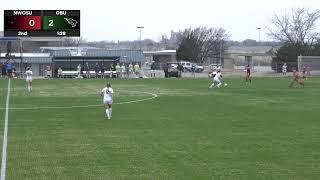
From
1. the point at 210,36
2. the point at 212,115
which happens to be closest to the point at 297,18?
the point at 210,36

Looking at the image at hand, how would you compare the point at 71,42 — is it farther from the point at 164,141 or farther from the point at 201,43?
the point at 164,141

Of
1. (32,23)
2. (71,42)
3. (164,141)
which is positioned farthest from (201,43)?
(164,141)

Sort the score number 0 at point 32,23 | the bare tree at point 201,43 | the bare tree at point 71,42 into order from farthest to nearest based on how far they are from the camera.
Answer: the bare tree at point 71,42, the bare tree at point 201,43, the score number 0 at point 32,23

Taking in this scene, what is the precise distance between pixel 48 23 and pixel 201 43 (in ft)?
280

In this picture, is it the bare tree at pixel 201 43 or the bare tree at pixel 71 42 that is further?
the bare tree at pixel 71 42

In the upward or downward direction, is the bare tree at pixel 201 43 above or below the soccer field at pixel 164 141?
above

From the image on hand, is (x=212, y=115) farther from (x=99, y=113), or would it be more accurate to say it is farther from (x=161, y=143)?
(x=161, y=143)

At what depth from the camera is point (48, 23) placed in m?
42.5

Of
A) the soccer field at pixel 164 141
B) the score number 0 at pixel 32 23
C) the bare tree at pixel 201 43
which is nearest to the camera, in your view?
the soccer field at pixel 164 141

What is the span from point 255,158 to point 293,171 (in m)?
1.68

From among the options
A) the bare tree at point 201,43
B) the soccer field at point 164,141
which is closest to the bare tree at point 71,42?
the bare tree at point 201,43

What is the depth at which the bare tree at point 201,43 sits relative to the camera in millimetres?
119094

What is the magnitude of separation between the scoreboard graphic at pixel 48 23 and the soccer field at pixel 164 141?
1357 centimetres

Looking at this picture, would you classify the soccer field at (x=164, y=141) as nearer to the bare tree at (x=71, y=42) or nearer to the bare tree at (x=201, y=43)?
the bare tree at (x=201, y=43)
